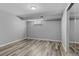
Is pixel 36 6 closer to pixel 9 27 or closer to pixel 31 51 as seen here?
pixel 31 51

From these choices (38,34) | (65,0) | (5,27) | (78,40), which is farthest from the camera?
(38,34)

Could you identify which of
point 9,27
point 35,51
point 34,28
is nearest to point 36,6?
point 35,51

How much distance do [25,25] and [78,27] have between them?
522 cm

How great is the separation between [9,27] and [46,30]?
3.11m

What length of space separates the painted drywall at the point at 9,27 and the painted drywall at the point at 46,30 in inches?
48.6

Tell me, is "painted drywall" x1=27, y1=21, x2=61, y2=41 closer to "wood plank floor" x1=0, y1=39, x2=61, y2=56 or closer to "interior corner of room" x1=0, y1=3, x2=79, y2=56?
"interior corner of room" x1=0, y1=3, x2=79, y2=56

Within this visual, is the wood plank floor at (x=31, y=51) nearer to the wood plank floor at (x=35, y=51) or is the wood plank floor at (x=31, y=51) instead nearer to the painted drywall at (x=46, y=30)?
the wood plank floor at (x=35, y=51)

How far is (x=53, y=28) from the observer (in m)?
5.86

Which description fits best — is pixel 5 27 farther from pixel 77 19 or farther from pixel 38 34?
pixel 77 19

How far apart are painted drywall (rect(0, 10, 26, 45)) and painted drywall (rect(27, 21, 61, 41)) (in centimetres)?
123

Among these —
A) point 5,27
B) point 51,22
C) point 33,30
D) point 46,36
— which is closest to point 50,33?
point 46,36

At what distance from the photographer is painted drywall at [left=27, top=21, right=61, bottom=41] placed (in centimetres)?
572

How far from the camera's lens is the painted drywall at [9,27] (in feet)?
13.3

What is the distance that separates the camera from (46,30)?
6.11 m
